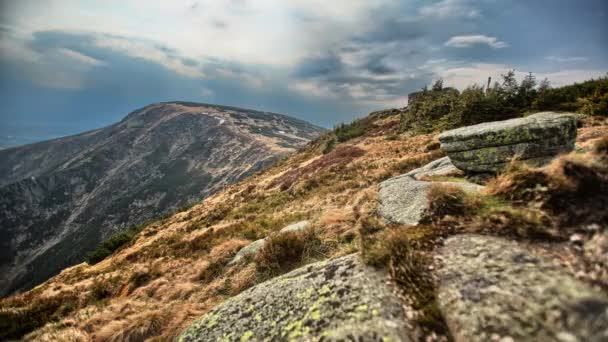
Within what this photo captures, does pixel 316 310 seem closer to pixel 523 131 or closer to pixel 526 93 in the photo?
pixel 523 131

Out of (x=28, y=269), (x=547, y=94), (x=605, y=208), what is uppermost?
(x=547, y=94)

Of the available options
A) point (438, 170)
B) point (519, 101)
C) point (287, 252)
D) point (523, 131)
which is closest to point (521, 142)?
point (523, 131)

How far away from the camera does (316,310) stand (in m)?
3.67

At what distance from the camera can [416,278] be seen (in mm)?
3420

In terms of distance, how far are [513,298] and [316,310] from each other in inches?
91.3

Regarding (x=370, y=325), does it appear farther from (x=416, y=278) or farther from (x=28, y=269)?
(x=28, y=269)

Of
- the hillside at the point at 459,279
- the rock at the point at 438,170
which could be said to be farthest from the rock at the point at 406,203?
the rock at the point at 438,170

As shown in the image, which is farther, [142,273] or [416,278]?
[142,273]

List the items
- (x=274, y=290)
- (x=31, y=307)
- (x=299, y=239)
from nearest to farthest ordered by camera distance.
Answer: (x=274, y=290) < (x=299, y=239) < (x=31, y=307)

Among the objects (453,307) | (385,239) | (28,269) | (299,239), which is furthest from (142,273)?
(28,269)

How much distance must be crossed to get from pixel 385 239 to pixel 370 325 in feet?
4.80

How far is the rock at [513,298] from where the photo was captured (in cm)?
219

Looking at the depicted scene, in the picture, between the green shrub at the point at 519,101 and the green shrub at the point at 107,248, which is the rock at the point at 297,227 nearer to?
the green shrub at the point at 107,248

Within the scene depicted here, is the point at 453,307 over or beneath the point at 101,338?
over
